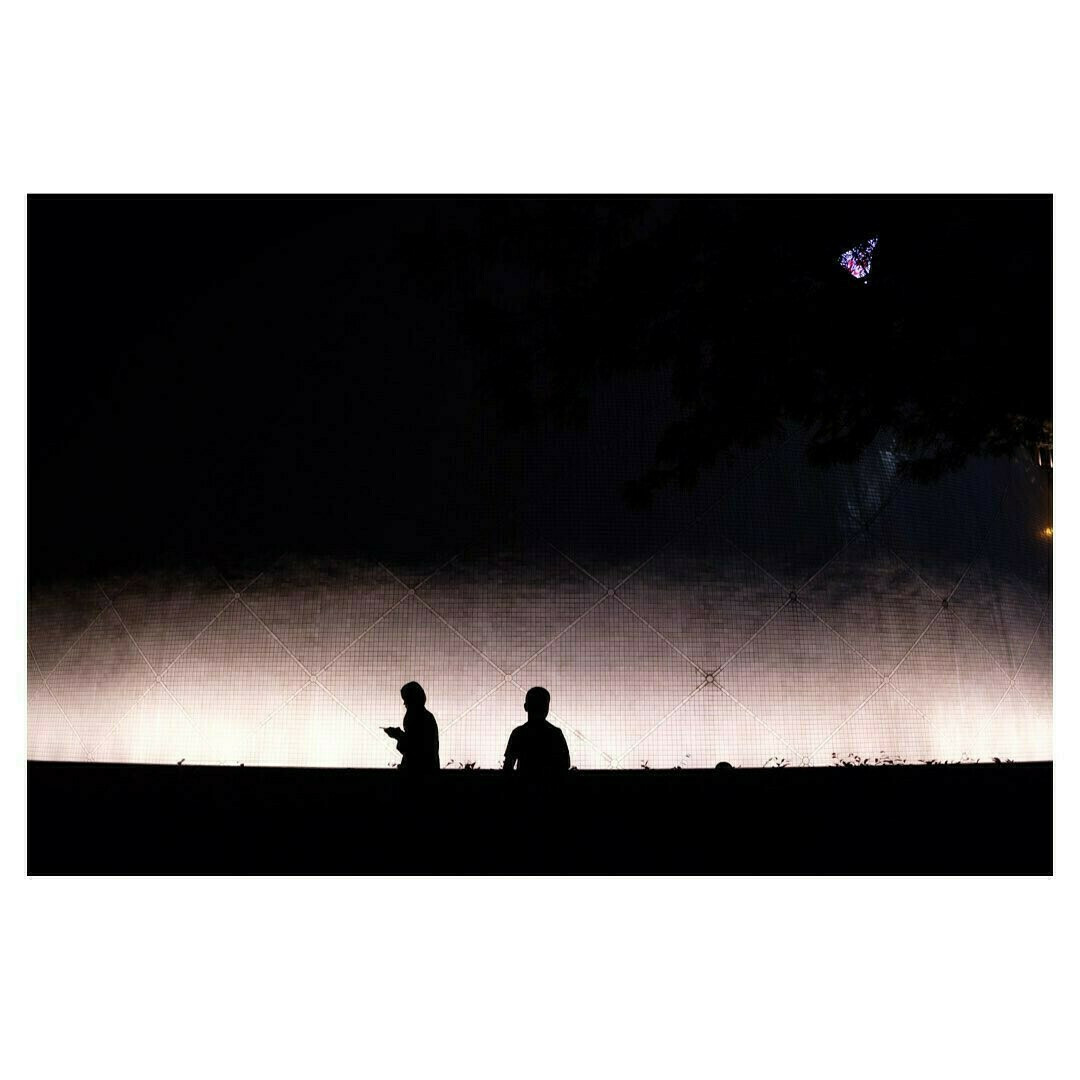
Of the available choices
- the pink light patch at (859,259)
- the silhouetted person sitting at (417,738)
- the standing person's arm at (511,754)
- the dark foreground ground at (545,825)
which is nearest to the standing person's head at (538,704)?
the standing person's arm at (511,754)

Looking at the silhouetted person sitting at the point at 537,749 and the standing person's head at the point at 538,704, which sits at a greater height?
the standing person's head at the point at 538,704

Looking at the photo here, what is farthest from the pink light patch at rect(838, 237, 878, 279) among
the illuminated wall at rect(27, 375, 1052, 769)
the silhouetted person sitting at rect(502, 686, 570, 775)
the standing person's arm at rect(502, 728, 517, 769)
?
the illuminated wall at rect(27, 375, 1052, 769)

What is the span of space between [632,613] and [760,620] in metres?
1.12

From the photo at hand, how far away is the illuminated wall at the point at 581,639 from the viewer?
25.0 ft

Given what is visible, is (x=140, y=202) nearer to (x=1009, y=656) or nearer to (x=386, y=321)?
(x=386, y=321)

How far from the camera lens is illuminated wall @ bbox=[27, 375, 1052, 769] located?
763 centimetres

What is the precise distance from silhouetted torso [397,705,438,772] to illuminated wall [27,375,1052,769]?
88.3 inches

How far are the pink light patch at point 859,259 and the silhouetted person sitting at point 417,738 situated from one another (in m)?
3.14

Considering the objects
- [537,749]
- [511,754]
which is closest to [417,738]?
[511,754]

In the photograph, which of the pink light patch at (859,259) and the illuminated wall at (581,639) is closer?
the pink light patch at (859,259)

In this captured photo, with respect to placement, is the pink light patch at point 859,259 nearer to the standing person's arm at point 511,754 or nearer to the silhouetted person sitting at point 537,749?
the silhouetted person sitting at point 537,749

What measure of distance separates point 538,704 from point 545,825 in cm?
90

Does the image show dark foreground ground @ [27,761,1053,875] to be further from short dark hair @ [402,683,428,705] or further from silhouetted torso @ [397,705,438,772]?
short dark hair @ [402,683,428,705]
